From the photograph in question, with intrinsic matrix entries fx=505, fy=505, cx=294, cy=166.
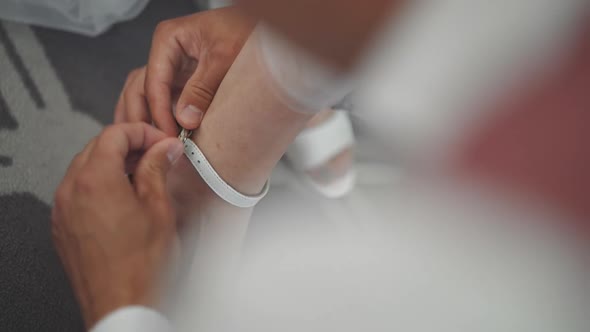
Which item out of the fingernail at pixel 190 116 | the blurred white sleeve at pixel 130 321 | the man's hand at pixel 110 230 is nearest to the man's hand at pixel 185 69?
the fingernail at pixel 190 116

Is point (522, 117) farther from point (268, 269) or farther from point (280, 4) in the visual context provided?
point (268, 269)

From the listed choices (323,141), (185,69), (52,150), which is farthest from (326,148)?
(52,150)

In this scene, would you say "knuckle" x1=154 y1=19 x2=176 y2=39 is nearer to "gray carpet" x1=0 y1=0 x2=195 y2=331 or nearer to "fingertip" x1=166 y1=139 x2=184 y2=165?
"fingertip" x1=166 y1=139 x2=184 y2=165

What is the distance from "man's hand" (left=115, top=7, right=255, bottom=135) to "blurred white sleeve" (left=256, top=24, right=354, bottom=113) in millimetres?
143

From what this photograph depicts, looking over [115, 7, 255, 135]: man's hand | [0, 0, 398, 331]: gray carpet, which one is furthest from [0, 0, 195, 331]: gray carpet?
[115, 7, 255, 135]: man's hand

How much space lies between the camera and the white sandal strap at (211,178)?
21.9 inches

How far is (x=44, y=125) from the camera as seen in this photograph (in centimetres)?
84

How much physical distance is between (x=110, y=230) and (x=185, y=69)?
306 mm

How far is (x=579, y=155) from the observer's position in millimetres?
318

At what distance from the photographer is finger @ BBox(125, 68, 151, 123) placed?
635 millimetres

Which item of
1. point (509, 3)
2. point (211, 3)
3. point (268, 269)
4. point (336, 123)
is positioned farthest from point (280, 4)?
point (211, 3)

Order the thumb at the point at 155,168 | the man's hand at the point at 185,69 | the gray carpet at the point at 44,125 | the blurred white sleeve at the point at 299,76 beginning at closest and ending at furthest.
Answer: the blurred white sleeve at the point at 299,76, the thumb at the point at 155,168, the man's hand at the point at 185,69, the gray carpet at the point at 44,125

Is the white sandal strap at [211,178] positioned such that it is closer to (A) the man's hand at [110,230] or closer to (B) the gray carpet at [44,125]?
(A) the man's hand at [110,230]

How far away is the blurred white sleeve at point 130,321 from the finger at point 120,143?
0.12m
